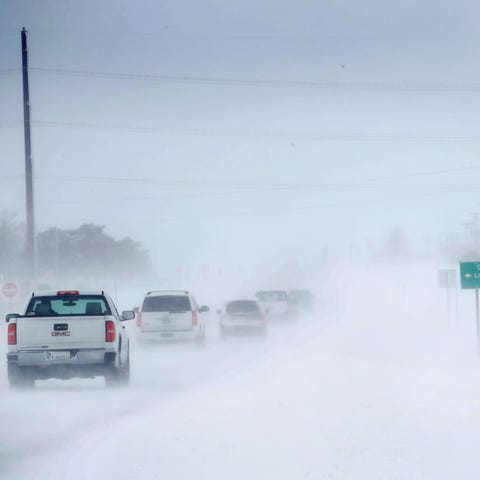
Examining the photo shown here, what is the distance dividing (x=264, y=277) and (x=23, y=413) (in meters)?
147

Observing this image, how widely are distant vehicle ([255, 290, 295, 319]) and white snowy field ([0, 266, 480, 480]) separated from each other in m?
27.1

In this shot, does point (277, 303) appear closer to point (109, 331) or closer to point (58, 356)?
point (109, 331)

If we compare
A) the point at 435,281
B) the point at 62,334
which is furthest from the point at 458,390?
the point at 435,281

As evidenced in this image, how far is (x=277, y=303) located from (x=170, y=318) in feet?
83.1

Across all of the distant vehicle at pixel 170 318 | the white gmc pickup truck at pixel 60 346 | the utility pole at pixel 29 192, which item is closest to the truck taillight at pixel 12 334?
the white gmc pickup truck at pixel 60 346

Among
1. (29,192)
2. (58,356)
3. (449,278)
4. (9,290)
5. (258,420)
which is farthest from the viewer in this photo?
(9,290)

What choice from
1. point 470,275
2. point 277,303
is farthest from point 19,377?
point 277,303

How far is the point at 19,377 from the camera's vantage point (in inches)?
851

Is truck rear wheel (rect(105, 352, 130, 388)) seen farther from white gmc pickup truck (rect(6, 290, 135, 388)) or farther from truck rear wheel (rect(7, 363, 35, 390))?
truck rear wheel (rect(7, 363, 35, 390))

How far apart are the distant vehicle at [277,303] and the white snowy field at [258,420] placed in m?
27.1

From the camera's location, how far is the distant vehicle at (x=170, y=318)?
3672 centimetres

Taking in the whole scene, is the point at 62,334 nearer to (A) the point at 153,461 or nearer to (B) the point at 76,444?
(B) the point at 76,444

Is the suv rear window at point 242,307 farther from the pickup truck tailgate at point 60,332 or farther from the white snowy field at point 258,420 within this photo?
the pickup truck tailgate at point 60,332

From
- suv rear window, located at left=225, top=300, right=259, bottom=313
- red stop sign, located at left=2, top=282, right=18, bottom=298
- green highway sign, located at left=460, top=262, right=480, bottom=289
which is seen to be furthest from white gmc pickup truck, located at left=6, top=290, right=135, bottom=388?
red stop sign, located at left=2, top=282, right=18, bottom=298
